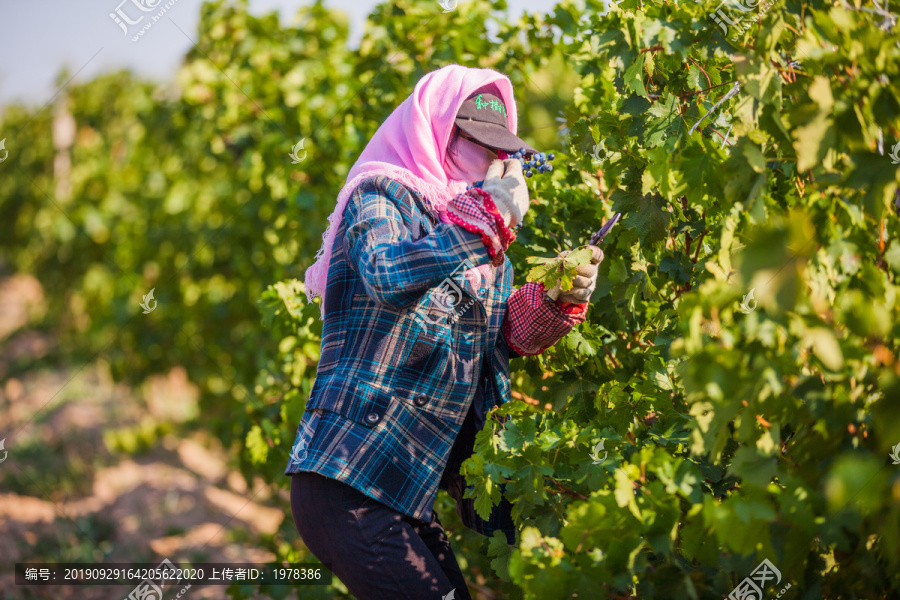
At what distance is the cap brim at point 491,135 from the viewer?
5.27 feet

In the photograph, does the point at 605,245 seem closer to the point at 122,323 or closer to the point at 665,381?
the point at 665,381

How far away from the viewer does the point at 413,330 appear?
1528 mm

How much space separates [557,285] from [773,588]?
0.78 m

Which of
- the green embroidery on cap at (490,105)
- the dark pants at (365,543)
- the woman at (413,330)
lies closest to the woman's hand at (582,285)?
the woman at (413,330)

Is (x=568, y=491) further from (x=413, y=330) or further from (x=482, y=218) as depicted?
(x=482, y=218)

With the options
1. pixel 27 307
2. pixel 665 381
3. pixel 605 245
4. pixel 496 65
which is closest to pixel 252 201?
pixel 496 65

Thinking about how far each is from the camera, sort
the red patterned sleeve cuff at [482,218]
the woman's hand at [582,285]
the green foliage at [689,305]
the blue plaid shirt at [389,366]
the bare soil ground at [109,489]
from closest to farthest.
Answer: the green foliage at [689,305], the red patterned sleeve cuff at [482,218], the blue plaid shirt at [389,366], the woman's hand at [582,285], the bare soil ground at [109,489]

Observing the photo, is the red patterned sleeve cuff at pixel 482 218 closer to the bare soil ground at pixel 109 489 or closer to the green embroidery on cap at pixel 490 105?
the green embroidery on cap at pixel 490 105

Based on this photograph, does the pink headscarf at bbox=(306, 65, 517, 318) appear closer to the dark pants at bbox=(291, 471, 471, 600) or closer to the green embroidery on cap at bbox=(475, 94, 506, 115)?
the green embroidery on cap at bbox=(475, 94, 506, 115)

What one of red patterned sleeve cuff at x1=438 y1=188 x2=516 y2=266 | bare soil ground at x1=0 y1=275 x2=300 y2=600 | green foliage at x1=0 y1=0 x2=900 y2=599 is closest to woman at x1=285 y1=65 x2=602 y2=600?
red patterned sleeve cuff at x1=438 y1=188 x2=516 y2=266

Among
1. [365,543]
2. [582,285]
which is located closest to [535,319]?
[582,285]

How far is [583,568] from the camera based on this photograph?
46.6 inches

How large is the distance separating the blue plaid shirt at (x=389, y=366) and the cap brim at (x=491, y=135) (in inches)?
8.6

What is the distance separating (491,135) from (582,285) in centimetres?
44
